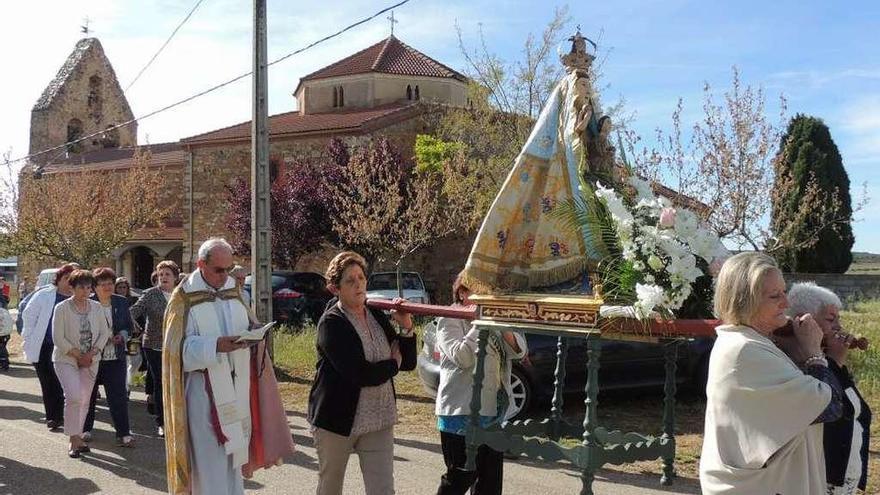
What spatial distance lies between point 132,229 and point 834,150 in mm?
25013

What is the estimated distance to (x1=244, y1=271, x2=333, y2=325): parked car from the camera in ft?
61.7

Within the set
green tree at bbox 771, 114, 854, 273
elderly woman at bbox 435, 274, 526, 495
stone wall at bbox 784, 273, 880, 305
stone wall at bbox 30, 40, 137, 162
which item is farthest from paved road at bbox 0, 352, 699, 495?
stone wall at bbox 30, 40, 137, 162

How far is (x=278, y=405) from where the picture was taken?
542 centimetres

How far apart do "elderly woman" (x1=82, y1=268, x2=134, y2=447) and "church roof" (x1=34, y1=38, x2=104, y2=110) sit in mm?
41908

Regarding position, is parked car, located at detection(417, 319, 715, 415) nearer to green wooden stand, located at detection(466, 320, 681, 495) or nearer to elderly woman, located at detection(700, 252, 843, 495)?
green wooden stand, located at detection(466, 320, 681, 495)

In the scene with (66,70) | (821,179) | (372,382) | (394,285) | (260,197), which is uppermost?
(66,70)

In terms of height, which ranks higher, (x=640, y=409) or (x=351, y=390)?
(x=351, y=390)

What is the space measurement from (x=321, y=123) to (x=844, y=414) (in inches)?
1151

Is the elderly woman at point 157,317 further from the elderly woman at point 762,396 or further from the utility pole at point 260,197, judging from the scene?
the elderly woman at point 762,396

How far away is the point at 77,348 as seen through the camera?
26.1 feet

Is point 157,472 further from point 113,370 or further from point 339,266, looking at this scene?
point 339,266

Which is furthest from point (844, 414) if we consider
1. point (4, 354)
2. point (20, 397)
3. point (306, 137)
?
point (306, 137)

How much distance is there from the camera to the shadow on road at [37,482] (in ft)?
21.7

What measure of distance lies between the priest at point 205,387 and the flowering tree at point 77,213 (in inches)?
996
